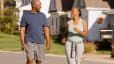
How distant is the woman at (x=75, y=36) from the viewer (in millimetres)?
9023

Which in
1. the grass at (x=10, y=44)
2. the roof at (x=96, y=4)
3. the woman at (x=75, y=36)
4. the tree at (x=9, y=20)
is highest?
the roof at (x=96, y=4)

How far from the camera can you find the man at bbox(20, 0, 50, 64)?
28.7 feet

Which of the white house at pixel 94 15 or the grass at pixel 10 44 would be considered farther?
the white house at pixel 94 15

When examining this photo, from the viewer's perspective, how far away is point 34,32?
28.7ft

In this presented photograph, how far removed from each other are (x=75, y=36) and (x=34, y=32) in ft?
3.44

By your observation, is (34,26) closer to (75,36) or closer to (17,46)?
(75,36)

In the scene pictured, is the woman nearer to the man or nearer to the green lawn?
the man

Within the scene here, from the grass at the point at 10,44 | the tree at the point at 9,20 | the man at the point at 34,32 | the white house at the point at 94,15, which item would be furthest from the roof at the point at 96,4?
the man at the point at 34,32

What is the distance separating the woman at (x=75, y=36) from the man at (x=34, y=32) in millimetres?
640

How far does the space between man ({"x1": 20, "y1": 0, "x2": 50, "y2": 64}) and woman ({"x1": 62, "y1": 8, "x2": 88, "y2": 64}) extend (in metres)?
0.64

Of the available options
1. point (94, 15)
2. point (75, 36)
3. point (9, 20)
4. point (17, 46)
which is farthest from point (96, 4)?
point (75, 36)

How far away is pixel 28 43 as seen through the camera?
348 inches

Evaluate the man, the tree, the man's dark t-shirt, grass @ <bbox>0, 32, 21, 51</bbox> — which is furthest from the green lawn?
the man's dark t-shirt

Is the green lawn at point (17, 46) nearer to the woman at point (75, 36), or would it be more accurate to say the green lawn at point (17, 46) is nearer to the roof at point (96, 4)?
the roof at point (96, 4)
